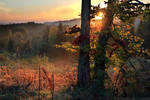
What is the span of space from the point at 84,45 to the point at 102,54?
871 millimetres

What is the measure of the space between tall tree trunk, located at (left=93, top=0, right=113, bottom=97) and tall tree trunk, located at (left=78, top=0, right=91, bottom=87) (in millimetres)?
479

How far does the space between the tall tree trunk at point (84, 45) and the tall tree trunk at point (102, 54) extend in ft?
1.57

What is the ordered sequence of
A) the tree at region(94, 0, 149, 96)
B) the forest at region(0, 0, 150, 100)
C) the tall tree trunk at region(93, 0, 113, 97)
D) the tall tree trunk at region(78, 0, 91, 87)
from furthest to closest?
the tall tree trunk at region(78, 0, 91, 87)
the tree at region(94, 0, 149, 96)
the tall tree trunk at region(93, 0, 113, 97)
the forest at region(0, 0, 150, 100)

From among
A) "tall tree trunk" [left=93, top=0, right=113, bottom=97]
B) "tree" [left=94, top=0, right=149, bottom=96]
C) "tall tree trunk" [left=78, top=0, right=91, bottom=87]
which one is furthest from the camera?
"tall tree trunk" [left=78, top=0, right=91, bottom=87]

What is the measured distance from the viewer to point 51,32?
27.0m

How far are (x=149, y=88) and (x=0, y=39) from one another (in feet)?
100

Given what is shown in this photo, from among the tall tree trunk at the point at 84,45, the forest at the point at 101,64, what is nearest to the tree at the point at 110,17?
the forest at the point at 101,64

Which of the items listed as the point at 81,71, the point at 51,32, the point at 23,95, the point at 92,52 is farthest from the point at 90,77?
the point at 51,32

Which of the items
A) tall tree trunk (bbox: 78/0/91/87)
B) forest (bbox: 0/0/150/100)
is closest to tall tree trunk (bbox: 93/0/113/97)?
forest (bbox: 0/0/150/100)

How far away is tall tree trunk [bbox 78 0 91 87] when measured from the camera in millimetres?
6664

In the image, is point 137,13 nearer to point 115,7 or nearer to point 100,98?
point 115,7

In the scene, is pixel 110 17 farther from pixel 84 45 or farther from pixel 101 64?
pixel 101 64

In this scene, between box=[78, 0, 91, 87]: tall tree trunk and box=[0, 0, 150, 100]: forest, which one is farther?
box=[78, 0, 91, 87]: tall tree trunk

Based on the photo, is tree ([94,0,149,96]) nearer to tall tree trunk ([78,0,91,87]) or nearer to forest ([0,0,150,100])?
forest ([0,0,150,100])
